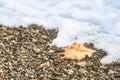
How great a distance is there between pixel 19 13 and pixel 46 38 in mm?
1127

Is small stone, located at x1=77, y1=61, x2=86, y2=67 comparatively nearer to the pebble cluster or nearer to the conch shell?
the pebble cluster

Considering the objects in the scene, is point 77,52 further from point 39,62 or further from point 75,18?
point 75,18

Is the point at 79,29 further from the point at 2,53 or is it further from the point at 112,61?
the point at 2,53

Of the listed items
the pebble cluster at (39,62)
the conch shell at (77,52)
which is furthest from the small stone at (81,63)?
the conch shell at (77,52)

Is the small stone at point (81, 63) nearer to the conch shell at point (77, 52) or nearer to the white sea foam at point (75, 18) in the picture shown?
the conch shell at point (77, 52)

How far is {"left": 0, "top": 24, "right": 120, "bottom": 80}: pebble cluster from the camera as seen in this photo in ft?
18.3

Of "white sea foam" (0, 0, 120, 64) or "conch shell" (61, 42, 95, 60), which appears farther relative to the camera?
→ "white sea foam" (0, 0, 120, 64)

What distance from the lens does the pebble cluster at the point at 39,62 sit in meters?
5.57

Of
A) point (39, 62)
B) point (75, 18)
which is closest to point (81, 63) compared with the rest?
point (39, 62)

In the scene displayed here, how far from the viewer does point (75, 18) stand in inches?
301

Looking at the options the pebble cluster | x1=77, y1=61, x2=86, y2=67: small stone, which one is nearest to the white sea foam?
the pebble cluster

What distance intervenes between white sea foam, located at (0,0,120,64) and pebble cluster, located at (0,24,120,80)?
0.22 m

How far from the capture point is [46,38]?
6770 mm

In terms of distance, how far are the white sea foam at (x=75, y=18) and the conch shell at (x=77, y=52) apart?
223 mm
